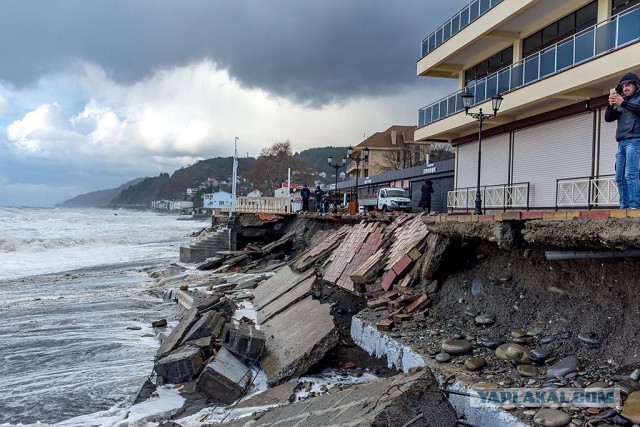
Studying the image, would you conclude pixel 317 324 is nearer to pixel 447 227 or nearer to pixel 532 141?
pixel 447 227

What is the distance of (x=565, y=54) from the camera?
13.1 metres

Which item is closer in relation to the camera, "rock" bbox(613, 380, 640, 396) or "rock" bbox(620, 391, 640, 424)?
"rock" bbox(620, 391, 640, 424)

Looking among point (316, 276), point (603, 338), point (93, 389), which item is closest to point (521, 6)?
point (316, 276)

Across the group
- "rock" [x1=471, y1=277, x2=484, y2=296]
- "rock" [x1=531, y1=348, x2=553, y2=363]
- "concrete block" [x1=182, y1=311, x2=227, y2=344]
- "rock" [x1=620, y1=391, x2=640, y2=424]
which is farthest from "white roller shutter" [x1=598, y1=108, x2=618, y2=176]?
"concrete block" [x1=182, y1=311, x2=227, y2=344]

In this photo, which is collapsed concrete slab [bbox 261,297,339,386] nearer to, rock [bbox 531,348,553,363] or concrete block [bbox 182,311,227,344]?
concrete block [bbox 182,311,227,344]

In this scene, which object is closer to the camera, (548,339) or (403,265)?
(548,339)

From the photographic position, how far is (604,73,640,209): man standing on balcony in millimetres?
5090

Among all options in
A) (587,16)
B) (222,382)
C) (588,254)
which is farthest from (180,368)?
(587,16)

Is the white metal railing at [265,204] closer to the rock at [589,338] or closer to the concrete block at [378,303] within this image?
the concrete block at [378,303]

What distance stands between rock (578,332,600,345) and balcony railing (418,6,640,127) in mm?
9407

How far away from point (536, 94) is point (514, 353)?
11.6 m

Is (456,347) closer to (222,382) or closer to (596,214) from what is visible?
(596,214)

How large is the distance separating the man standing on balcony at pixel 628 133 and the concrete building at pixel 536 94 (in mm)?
7042

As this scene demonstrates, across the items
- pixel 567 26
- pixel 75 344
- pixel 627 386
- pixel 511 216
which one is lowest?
pixel 75 344
